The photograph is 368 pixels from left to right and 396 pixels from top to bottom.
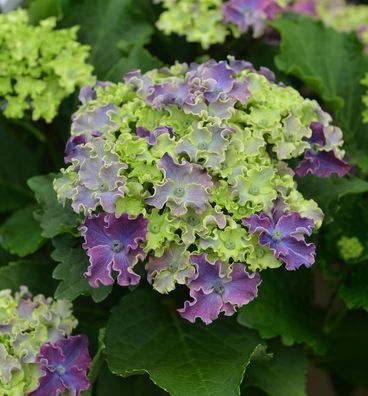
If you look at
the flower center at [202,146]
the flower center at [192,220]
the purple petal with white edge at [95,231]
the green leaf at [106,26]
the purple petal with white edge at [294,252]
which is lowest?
the green leaf at [106,26]

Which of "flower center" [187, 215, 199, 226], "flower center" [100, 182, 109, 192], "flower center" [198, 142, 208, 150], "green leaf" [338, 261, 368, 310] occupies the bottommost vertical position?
"green leaf" [338, 261, 368, 310]

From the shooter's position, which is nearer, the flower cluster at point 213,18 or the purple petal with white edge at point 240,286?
the purple petal with white edge at point 240,286

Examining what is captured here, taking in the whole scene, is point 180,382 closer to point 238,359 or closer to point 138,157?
point 238,359

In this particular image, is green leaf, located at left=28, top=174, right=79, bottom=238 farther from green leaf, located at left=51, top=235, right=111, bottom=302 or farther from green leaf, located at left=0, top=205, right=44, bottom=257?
green leaf, located at left=0, top=205, right=44, bottom=257

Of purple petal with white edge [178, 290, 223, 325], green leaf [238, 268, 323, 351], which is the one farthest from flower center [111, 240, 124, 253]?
green leaf [238, 268, 323, 351]

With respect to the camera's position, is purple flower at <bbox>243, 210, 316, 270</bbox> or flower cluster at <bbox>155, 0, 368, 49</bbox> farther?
flower cluster at <bbox>155, 0, 368, 49</bbox>

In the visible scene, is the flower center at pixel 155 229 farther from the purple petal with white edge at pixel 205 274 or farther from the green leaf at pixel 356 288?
the green leaf at pixel 356 288

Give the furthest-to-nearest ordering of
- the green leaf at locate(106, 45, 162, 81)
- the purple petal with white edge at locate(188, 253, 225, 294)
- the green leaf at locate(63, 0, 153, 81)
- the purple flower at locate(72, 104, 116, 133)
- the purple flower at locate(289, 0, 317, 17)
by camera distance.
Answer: the purple flower at locate(289, 0, 317, 17), the green leaf at locate(63, 0, 153, 81), the green leaf at locate(106, 45, 162, 81), the purple flower at locate(72, 104, 116, 133), the purple petal with white edge at locate(188, 253, 225, 294)

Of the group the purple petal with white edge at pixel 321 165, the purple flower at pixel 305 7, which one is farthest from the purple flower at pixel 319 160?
the purple flower at pixel 305 7
